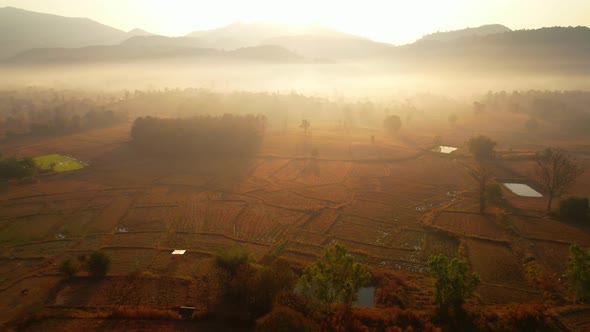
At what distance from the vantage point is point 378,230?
121 ft

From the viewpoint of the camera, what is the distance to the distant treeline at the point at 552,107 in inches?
3450

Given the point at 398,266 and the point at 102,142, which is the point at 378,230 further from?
the point at 102,142

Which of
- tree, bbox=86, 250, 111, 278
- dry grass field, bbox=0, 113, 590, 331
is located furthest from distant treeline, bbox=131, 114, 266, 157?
tree, bbox=86, 250, 111, 278

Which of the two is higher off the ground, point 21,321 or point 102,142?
point 102,142

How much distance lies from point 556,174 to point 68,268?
53.4 meters

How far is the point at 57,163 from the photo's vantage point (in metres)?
60.5

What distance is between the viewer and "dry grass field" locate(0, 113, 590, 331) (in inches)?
1110

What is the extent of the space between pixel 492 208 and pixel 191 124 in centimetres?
5348

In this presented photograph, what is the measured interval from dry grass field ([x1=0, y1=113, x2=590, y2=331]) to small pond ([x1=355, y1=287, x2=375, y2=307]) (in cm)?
356

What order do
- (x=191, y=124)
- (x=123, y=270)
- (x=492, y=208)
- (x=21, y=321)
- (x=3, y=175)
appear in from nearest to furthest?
(x=21, y=321) < (x=123, y=270) < (x=492, y=208) < (x=3, y=175) < (x=191, y=124)

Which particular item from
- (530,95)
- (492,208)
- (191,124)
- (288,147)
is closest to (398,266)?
(492,208)

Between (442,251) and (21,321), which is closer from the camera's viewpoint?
(21,321)

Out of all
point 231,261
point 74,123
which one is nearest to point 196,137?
point 231,261

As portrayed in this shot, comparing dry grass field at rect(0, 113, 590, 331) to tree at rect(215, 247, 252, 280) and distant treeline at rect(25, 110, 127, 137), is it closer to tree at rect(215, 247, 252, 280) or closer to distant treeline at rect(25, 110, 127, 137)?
tree at rect(215, 247, 252, 280)
